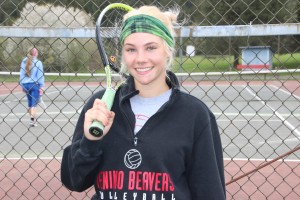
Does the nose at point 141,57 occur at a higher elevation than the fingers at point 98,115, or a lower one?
higher

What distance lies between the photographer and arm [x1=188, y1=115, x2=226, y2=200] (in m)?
1.95

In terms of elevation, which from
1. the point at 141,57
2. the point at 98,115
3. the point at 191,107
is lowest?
the point at 98,115

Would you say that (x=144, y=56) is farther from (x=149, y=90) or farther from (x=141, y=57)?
(x=149, y=90)

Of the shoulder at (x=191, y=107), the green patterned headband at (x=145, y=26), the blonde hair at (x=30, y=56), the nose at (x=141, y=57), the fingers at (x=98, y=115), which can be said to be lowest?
the blonde hair at (x=30, y=56)

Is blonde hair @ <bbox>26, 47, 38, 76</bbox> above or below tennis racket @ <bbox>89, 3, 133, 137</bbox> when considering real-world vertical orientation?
below

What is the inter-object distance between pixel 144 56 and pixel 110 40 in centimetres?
63

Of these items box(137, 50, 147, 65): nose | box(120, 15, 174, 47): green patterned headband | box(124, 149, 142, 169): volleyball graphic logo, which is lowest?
box(124, 149, 142, 169): volleyball graphic logo

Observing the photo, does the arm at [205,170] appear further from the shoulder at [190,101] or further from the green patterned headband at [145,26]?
the green patterned headband at [145,26]

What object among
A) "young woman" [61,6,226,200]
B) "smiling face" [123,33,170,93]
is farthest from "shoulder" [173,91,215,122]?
"smiling face" [123,33,170,93]

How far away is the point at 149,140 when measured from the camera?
194 centimetres

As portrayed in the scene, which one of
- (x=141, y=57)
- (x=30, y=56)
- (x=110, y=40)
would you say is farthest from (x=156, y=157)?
(x=30, y=56)

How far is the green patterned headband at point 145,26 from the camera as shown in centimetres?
197

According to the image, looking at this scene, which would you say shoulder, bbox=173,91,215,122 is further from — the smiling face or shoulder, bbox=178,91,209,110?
the smiling face

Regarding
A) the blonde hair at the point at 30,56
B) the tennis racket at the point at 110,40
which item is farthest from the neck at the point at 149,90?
the blonde hair at the point at 30,56
